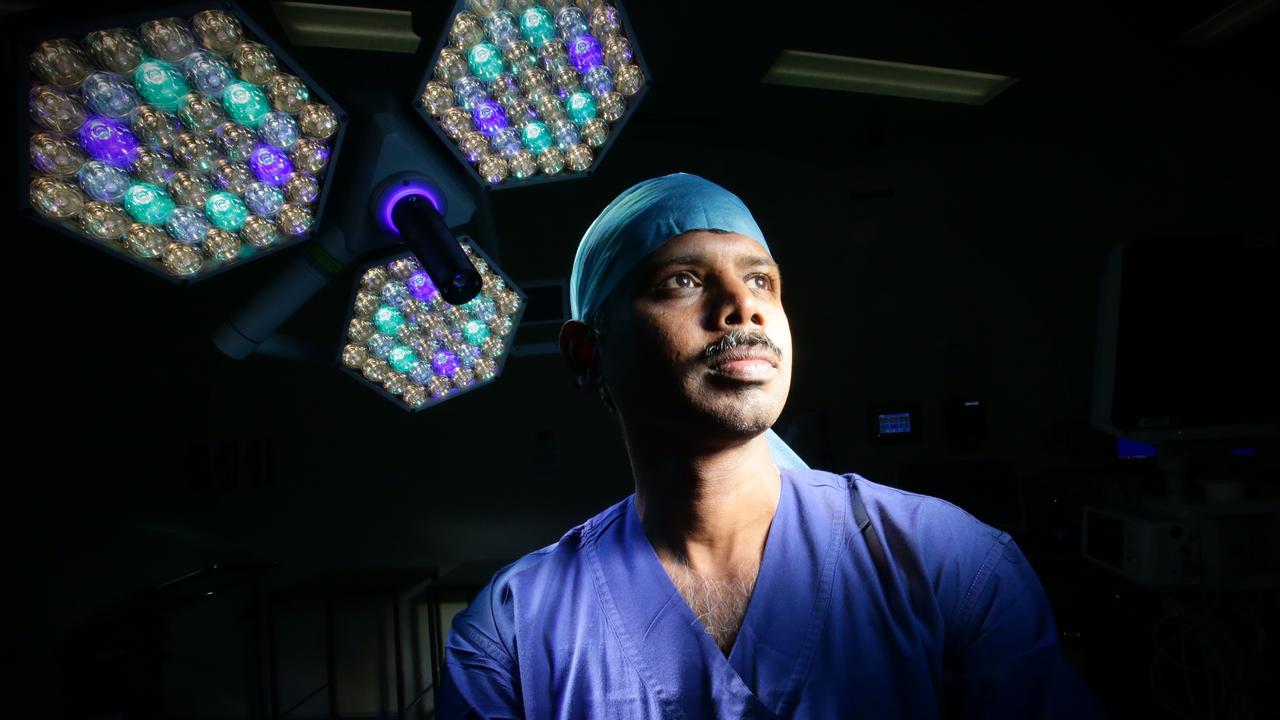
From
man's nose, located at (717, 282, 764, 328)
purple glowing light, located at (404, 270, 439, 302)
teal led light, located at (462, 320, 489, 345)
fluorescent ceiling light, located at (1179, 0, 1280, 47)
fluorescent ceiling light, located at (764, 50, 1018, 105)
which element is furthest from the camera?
fluorescent ceiling light, located at (764, 50, 1018, 105)

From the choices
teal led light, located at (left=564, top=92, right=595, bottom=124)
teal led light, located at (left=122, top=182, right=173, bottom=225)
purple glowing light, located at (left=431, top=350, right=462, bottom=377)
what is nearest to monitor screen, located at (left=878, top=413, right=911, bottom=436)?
purple glowing light, located at (left=431, top=350, right=462, bottom=377)

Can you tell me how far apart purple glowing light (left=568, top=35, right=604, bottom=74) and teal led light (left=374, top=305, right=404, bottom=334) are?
0.55 meters

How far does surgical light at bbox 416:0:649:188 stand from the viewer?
3.00ft

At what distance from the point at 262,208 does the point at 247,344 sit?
251 millimetres

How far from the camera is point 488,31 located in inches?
36.3

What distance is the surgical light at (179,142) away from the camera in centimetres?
78

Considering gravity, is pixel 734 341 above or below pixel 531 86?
below

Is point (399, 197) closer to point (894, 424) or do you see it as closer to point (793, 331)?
point (793, 331)

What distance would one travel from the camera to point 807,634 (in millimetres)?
881

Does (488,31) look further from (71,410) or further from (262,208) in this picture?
(71,410)

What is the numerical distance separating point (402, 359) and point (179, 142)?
493 millimetres

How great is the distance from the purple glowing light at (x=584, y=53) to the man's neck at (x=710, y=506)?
61 cm

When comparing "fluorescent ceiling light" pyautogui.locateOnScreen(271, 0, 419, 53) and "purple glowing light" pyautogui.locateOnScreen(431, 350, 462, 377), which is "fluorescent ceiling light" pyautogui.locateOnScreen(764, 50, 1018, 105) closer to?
"fluorescent ceiling light" pyautogui.locateOnScreen(271, 0, 419, 53)

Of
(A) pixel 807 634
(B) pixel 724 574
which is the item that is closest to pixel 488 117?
(B) pixel 724 574
